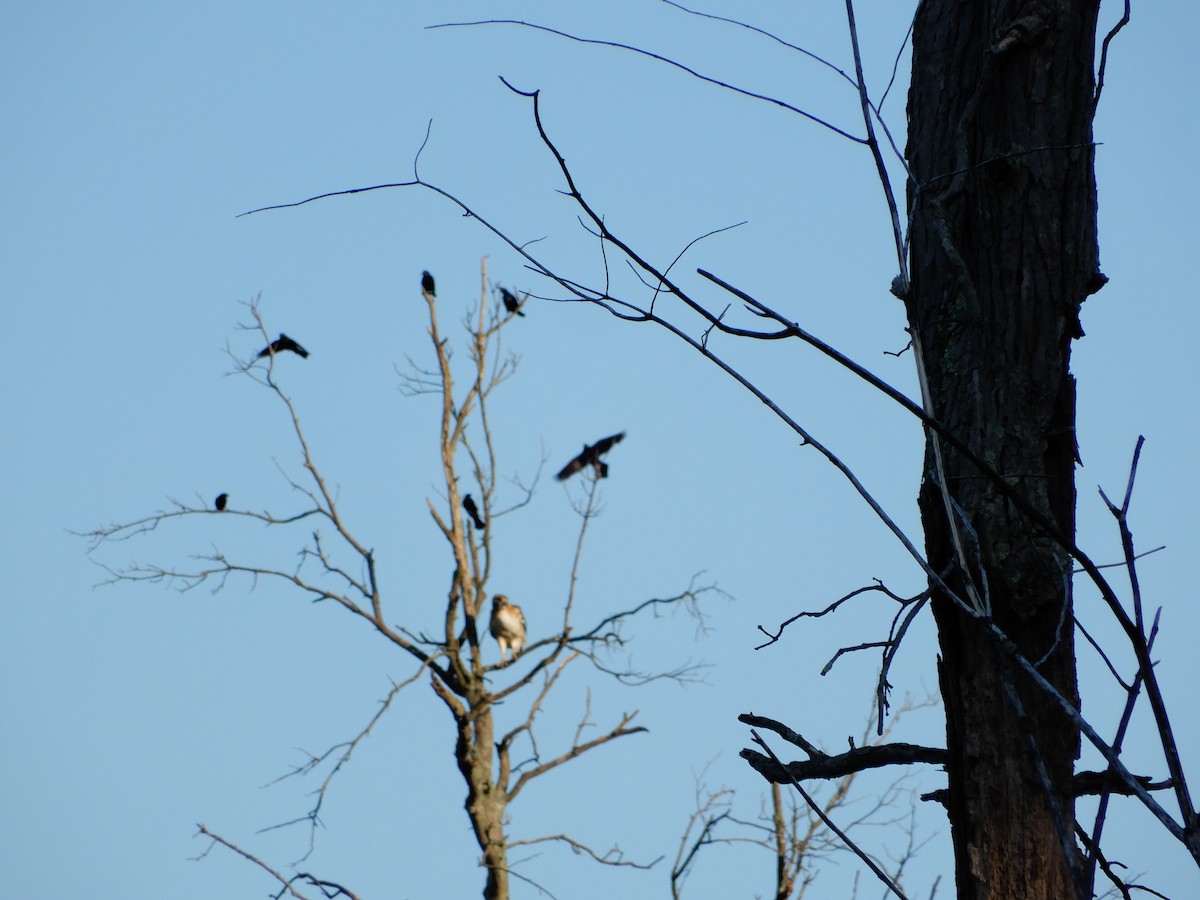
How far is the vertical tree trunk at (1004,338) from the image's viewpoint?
1818 millimetres

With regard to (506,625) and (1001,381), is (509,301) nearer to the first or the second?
(506,625)

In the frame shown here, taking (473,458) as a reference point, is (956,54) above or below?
below

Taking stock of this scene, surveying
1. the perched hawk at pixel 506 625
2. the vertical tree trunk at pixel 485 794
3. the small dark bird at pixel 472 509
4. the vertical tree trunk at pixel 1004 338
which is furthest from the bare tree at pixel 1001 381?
the perched hawk at pixel 506 625

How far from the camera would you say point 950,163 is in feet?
6.81

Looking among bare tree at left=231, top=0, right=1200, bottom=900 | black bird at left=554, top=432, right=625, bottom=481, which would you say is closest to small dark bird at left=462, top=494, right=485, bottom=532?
black bird at left=554, top=432, right=625, bottom=481

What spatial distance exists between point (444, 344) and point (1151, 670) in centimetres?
776

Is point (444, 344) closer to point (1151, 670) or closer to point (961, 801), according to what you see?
point (961, 801)

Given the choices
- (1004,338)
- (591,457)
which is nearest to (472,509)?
(591,457)

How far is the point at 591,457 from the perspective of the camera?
8.99m

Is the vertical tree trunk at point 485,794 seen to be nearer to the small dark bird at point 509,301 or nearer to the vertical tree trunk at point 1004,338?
the small dark bird at point 509,301

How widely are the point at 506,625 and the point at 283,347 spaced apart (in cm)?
273

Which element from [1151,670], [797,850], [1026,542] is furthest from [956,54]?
[797,850]

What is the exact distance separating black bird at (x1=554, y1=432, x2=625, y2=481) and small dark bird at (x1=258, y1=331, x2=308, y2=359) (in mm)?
2144

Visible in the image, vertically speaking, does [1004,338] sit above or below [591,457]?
below
